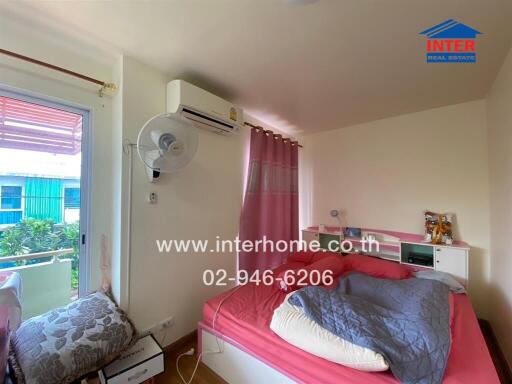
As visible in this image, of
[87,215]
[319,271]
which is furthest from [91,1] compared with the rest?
[319,271]

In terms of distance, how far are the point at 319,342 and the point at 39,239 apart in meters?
1.88

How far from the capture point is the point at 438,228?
2232mm

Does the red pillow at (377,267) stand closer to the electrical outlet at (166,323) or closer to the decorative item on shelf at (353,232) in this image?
the decorative item on shelf at (353,232)

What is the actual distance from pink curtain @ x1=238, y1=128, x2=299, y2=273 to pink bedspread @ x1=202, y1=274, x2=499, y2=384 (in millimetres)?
829

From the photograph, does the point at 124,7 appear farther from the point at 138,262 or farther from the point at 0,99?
the point at 138,262

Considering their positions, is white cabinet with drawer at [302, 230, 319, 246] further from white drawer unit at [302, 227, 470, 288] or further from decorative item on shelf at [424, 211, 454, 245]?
decorative item on shelf at [424, 211, 454, 245]

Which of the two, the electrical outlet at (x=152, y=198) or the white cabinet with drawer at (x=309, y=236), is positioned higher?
the electrical outlet at (x=152, y=198)

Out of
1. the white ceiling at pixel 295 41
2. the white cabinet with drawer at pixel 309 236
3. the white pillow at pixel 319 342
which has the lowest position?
the white pillow at pixel 319 342

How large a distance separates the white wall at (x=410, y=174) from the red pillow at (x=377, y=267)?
2.33 feet

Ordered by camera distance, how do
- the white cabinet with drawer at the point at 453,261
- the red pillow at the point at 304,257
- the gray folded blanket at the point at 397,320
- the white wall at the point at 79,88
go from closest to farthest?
the gray folded blanket at the point at 397,320 → the white wall at the point at 79,88 → the white cabinet with drawer at the point at 453,261 → the red pillow at the point at 304,257

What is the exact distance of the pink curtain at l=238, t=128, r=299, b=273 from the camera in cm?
251

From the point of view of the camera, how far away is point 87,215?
1.60 meters

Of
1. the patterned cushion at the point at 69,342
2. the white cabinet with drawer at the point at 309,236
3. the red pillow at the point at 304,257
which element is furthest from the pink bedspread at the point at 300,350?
the white cabinet with drawer at the point at 309,236

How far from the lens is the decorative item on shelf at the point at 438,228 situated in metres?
2.17
